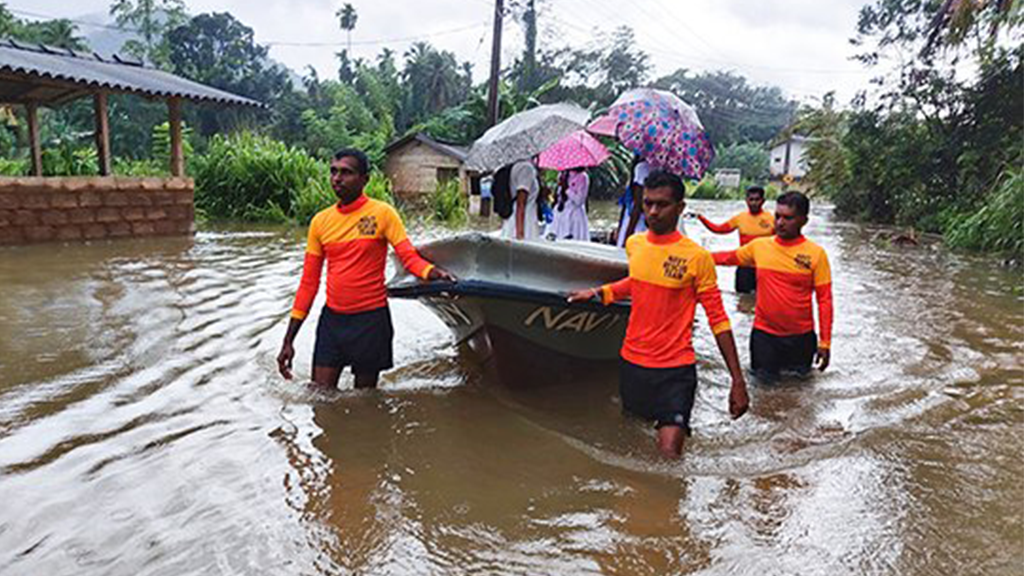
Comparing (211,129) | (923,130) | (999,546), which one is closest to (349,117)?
(211,129)

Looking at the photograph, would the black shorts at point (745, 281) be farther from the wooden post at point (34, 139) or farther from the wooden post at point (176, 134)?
the wooden post at point (34, 139)

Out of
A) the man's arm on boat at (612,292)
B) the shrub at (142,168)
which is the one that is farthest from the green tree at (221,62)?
the man's arm on boat at (612,292)

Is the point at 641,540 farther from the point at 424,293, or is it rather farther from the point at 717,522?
the point at 424,293

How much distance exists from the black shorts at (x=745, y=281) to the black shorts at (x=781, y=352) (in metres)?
4.17

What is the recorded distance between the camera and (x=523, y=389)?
4918 mm

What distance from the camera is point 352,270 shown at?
419cm

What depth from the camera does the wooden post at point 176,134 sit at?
12242 mm

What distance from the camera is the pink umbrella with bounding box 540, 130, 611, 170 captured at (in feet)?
24.3

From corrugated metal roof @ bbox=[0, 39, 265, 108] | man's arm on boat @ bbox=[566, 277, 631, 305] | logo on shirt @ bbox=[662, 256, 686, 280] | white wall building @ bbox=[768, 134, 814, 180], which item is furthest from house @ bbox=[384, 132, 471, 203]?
white wall building @ bbox=[768, 134, 814, 180]

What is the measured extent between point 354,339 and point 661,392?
5.72ft

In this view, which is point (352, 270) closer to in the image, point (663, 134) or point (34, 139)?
point (663, 134)

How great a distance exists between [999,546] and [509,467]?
85.0 inches

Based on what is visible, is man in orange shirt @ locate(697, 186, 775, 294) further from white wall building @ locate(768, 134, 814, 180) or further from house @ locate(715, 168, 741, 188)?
white wall building @ locate(768, 134, 814, 180)

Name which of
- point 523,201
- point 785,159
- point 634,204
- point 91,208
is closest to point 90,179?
point 91,208
